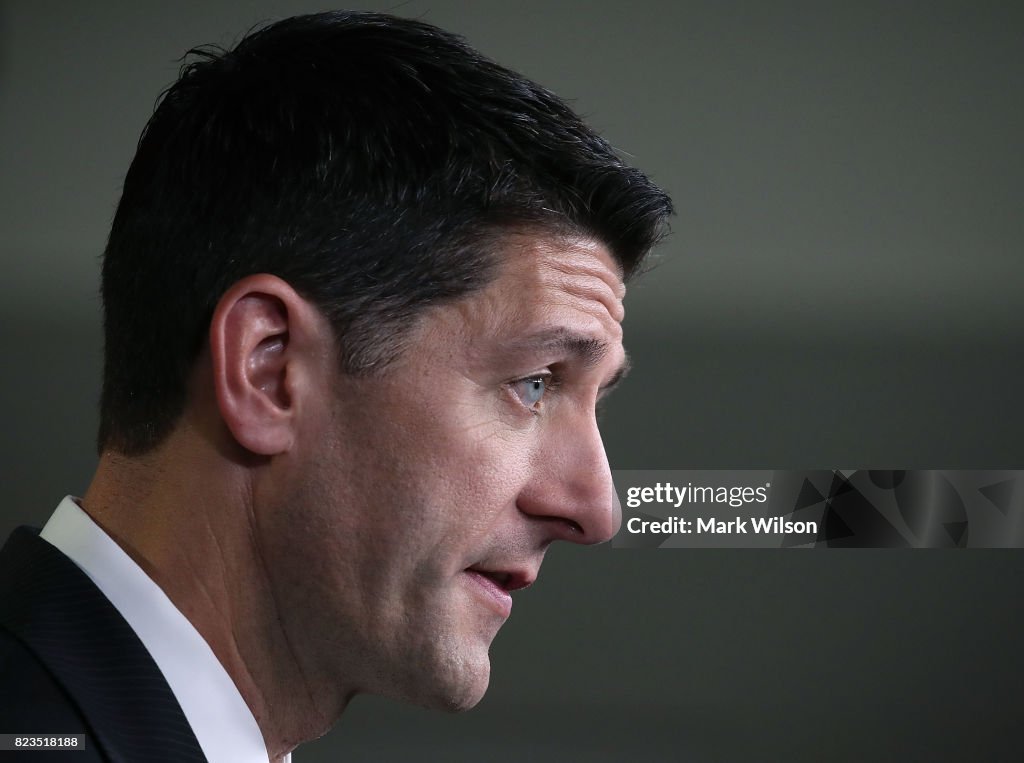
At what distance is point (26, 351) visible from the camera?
5.95 feet

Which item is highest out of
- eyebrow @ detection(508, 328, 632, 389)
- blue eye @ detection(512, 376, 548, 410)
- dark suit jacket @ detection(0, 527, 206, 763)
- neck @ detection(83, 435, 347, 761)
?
eyebrow @ detection(508, 328, 632, 389)

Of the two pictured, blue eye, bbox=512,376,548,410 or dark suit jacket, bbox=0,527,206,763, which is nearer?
dark suit jacket, bbox=0,527,206,763

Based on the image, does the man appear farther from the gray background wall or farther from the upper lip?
the gray background wall

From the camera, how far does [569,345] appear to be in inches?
26.8

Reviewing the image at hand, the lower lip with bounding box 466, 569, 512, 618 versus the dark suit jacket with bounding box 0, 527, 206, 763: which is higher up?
the lower lip with bounding box 466, 569, 512, 618

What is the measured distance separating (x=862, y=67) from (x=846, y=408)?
0.55m

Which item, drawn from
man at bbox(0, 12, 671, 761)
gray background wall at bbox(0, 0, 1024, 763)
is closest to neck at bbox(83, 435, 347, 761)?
man at bbox(0, 12, 671, 761)

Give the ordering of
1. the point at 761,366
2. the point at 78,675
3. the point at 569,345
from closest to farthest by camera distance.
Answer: the point at 78,675 < the point at 569,345 < the point at 761,366

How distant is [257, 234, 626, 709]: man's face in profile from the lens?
0.65 metres

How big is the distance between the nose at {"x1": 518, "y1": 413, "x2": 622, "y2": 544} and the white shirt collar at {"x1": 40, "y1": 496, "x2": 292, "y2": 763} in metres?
0.20

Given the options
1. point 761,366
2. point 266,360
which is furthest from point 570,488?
point 761,366

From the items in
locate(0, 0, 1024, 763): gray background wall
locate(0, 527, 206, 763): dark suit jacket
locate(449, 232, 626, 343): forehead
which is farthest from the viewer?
locate(0, 0, 1024, 763): gray background wall
